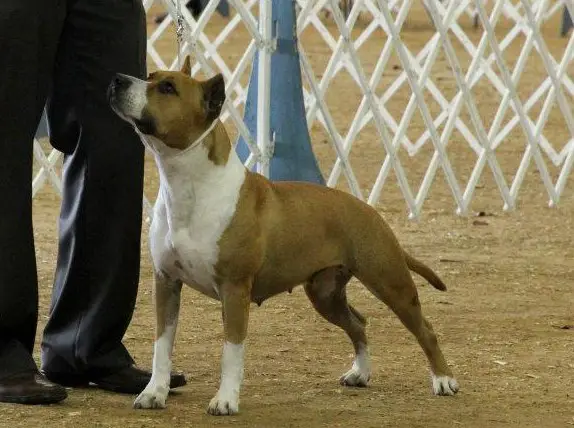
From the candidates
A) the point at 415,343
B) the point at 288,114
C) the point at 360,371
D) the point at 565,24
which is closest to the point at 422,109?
the point at 288,114

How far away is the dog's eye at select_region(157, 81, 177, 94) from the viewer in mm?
3928

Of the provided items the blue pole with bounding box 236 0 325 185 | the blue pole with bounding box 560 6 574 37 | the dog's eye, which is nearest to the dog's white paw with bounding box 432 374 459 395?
the dog's eye

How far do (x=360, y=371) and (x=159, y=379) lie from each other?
0.69m

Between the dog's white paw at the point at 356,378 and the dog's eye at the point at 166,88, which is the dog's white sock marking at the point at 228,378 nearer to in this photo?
the dog's white paw at the point at 356,378

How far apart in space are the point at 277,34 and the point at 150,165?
2221mm

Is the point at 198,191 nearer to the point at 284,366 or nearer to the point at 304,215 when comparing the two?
the point at 304,215

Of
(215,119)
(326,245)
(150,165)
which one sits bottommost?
(150,165)

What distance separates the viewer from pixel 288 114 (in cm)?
736

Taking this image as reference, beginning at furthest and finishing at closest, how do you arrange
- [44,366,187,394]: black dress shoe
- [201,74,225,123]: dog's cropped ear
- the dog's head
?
[44,366,187,394]: black dress shoe < [201,74,225,123]: dog's cropped ear < the dog's head

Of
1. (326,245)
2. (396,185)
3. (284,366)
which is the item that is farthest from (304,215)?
(396,185)

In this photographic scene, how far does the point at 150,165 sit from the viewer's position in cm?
930

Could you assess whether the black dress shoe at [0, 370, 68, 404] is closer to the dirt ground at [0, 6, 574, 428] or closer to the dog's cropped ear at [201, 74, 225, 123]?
the dirt ground at [0, 6, 574, 428]

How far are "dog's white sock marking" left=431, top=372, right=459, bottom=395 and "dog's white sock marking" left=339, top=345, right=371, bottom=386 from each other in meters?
0.21

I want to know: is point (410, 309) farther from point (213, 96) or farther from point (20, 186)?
point (20, 186)
